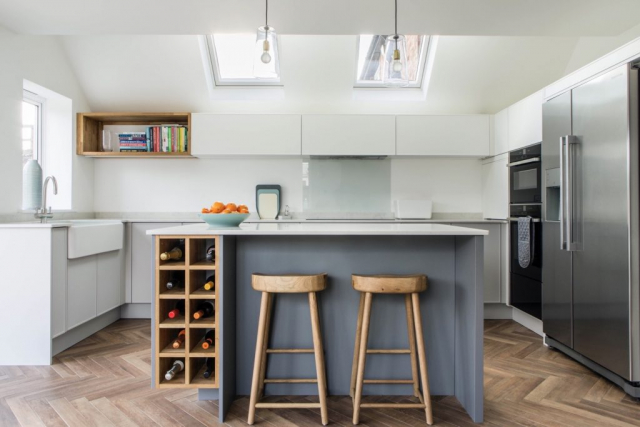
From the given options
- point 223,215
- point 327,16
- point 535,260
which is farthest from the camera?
point 535,260

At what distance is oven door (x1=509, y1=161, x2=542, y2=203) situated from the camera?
3.27m

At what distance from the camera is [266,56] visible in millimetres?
1992

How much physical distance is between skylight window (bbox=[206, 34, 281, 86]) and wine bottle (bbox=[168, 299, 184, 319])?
2.74 m

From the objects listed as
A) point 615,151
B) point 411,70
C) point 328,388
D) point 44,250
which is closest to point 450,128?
point 411,70

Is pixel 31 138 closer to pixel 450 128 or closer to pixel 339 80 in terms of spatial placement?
pixel 339 80

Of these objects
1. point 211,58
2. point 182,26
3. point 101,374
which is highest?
point 211,58

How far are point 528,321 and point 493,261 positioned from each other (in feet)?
2.01

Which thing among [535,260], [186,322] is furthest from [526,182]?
[186,322]

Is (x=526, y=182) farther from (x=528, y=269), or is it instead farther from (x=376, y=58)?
(x=376, y=58)

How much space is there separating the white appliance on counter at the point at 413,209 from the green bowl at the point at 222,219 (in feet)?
8.22

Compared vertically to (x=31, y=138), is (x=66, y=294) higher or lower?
lower

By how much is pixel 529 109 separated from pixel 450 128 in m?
0.85

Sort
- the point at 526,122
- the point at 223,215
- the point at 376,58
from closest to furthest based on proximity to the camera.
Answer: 1. the point at 223,215
2. the point at 526,122
3. the point at 376,58

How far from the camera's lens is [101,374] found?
105 inches
